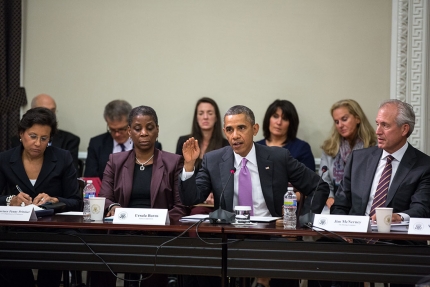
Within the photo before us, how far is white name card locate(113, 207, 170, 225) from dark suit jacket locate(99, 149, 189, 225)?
73 cm

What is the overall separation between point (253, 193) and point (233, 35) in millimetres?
2452

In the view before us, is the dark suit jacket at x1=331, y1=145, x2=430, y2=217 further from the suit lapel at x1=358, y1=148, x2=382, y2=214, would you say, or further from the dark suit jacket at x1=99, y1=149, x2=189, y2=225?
the dark suit jacket at x1=99, y1=149, x2=189, y2=225

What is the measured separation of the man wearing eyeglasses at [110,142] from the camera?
19.5 feet

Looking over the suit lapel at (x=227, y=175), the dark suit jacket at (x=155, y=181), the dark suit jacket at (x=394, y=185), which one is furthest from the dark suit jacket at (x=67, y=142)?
the dark suit jacket at (x=394, y=185)

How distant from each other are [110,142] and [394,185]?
3049mm

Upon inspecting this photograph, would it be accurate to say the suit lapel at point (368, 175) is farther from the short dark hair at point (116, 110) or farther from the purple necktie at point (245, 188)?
the short dark hair at point (116, 110)

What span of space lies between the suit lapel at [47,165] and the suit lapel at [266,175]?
1.50m

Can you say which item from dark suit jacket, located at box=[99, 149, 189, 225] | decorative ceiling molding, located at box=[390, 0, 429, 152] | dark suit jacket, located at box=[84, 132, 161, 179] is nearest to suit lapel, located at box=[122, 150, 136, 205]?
dark suit jacket, located at box=[99, 149, 189, 225]

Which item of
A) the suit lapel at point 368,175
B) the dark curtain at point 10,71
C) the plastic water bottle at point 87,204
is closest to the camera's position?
the plastic water bottle at point 87,204

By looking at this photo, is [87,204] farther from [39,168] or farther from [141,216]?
[39,168]

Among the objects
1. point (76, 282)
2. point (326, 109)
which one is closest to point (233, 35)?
point (326, 109)

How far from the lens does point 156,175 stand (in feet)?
14.2

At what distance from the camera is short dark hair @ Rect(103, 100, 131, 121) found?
19.5ft

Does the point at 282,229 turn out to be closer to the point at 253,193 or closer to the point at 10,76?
the point at 253,193
